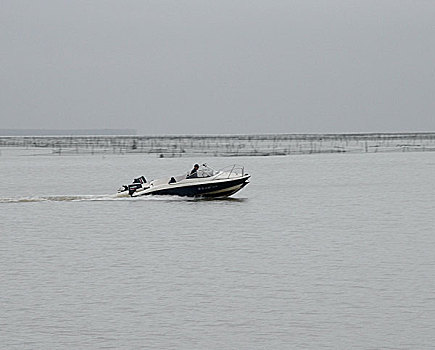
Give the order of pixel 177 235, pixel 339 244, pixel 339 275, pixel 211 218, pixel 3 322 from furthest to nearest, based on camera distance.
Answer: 1. pixel 211 218
2. pixel 177 235
3. pixel 339 244
4. pixel 339 275
5. pixel 3 322

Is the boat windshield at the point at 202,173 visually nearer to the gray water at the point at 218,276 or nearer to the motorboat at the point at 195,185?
the motorboat at the point at 195,185

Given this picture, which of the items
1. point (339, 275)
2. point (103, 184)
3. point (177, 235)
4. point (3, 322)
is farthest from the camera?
point (103, 184)

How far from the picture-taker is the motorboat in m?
44.4

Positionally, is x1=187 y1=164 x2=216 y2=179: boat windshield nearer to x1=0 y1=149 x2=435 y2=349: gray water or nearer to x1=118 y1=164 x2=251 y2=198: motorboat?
x1=118 y1=164 x2=251 y2=198: motorboat

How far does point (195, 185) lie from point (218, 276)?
855 inches

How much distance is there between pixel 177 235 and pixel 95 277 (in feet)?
29.6

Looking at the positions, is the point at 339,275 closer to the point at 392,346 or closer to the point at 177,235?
the point at 392,346

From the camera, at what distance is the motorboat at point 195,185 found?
1747 inches

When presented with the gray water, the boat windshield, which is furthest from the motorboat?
the gray water

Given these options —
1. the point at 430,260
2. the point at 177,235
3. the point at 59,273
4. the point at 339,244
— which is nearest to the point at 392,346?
the point at 430,260

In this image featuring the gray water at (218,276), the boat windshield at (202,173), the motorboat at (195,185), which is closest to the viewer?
the gray water at (218,276)

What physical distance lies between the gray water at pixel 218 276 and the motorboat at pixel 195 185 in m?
1.07

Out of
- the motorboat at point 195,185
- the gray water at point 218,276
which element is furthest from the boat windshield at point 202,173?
the gray water at point 218,276

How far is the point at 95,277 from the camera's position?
22.8 meters
